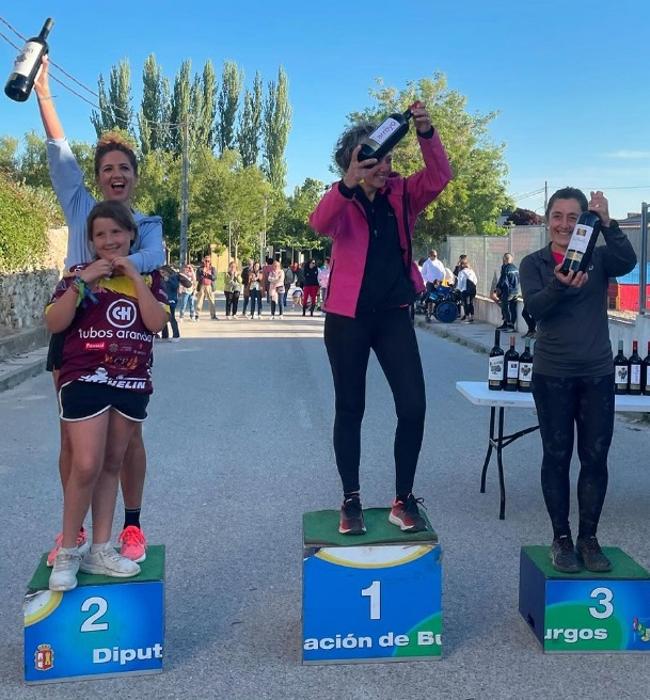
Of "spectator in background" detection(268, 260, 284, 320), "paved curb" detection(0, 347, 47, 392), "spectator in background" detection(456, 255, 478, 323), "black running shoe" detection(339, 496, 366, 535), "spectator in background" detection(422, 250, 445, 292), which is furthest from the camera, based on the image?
"spectator in background" detection(268, 260, 284, 320)

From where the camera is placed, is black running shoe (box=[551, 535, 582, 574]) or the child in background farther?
black running shoe (box=[551, 535, 582, 574])

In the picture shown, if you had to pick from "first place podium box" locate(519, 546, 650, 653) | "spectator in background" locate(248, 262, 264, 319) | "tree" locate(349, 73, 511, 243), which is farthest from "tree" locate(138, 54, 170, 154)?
"first place podium box" locate(519, 546, 650, 653)

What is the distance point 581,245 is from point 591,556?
142 centimetres

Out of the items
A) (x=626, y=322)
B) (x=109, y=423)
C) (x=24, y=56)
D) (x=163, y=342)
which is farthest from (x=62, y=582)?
(x=163, y=342)

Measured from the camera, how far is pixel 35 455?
306 inches

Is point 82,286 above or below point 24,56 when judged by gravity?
below

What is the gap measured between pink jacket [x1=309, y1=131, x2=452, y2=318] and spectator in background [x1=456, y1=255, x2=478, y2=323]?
20.4 m

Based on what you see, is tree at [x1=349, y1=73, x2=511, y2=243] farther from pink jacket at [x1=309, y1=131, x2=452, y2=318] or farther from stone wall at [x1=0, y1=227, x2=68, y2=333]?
pink jacket at [x1=309, y1=131, x2=452, y2=318]

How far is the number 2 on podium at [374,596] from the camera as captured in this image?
3.64 metres

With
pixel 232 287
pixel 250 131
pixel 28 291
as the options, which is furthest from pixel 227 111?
pixel 28 291

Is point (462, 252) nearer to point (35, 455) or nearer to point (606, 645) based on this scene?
point (35, 455)

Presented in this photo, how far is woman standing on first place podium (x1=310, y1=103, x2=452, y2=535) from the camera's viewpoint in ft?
12.9

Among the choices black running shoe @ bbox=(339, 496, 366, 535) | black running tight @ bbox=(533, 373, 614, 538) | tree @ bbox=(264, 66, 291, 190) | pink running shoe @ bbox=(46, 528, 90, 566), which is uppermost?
tree @ bbox=(264, 66, 291, 190)

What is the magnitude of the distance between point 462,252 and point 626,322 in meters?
16.4
